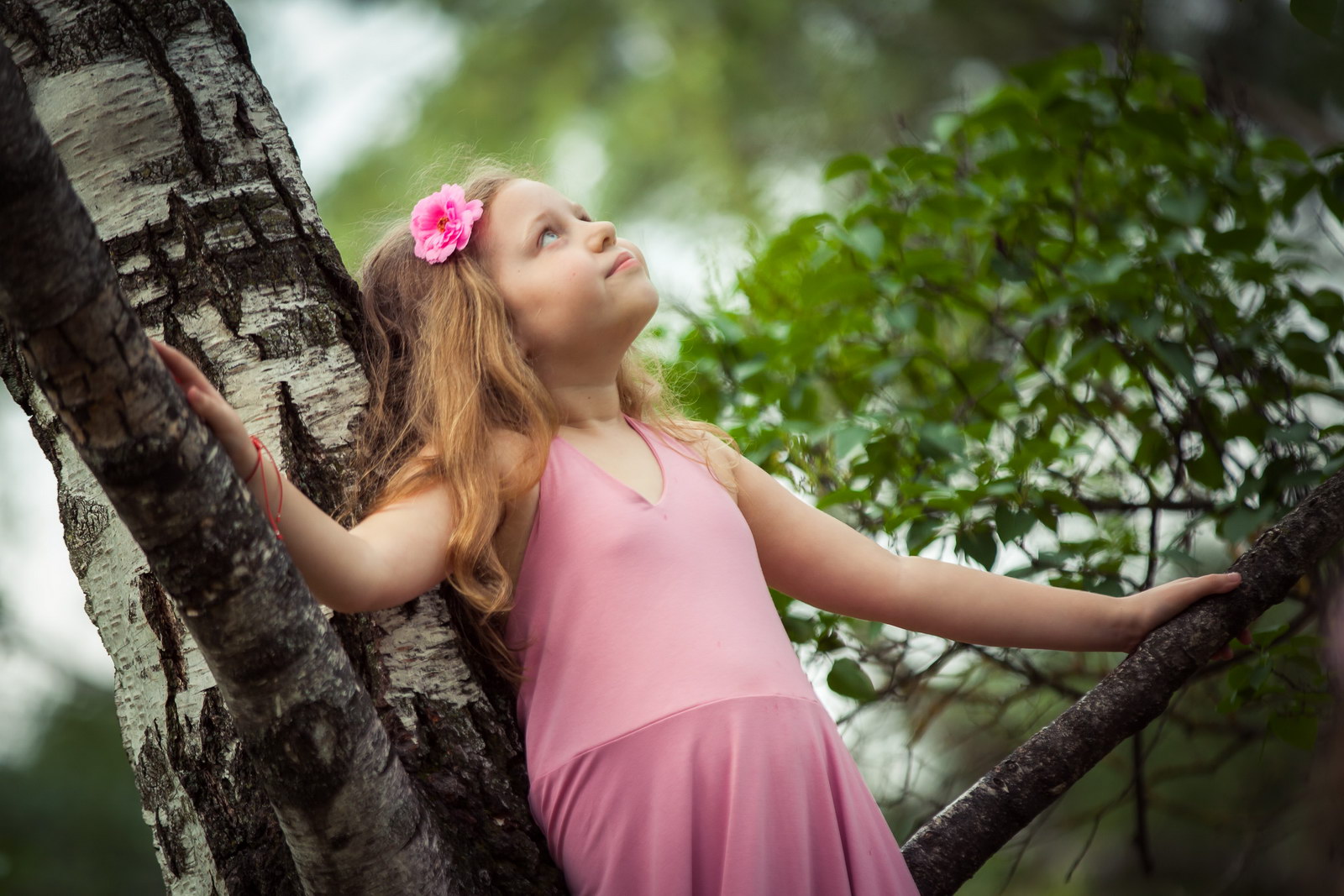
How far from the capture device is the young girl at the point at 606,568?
3.84 feet

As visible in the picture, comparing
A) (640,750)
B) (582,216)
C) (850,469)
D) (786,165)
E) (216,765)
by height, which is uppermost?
(786,165)

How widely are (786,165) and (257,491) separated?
430 centimetres

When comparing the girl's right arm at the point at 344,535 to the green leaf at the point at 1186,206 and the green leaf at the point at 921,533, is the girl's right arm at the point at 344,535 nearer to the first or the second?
A: the green leaf at the point at 921,533

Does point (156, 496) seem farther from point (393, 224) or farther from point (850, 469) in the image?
point (850, 469)

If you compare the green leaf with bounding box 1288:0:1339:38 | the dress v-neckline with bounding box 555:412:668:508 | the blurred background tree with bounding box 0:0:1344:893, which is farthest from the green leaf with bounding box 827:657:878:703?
the green leaf with bounding box 1288:0:1339:38

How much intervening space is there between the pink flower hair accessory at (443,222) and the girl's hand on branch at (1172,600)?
3.51 feet

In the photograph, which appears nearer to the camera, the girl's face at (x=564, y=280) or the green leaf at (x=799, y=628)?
the girl's face at (x=564, y=280)

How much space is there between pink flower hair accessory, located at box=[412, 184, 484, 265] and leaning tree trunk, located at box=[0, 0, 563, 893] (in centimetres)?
22

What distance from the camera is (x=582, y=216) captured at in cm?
156

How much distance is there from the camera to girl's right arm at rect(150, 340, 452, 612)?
2.99 feet

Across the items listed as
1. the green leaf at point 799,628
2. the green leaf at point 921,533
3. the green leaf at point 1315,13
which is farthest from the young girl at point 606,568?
the green leaf at point 1315,13

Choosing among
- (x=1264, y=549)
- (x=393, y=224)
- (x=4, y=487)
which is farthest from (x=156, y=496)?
(x=4, y=487)

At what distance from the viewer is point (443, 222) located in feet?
5.05

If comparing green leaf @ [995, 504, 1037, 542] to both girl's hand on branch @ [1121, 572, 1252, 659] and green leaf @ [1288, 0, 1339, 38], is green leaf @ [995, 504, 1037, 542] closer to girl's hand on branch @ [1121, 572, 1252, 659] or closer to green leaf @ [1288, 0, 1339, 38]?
girl's hand on branch @ [1121, 572, 1252, 659]
